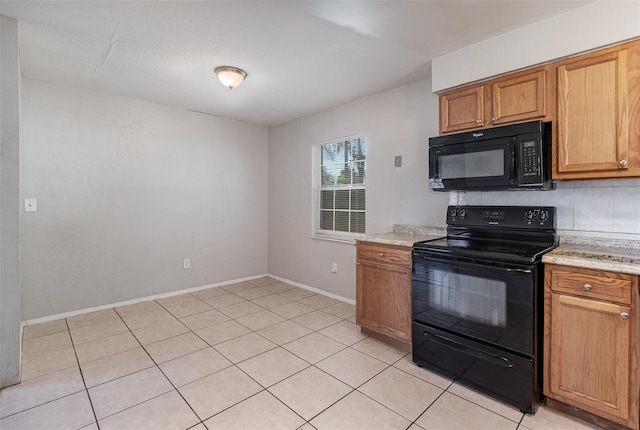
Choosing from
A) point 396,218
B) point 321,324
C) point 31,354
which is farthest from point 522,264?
point 31,354

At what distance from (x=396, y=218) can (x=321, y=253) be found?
49.8 inches

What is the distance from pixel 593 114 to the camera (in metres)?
1.84

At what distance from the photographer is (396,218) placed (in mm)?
3197

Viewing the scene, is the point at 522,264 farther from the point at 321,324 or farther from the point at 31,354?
the point at 31,354

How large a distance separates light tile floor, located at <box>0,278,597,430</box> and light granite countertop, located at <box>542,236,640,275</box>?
35.2 inches

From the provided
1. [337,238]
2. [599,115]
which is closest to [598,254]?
[599,115]

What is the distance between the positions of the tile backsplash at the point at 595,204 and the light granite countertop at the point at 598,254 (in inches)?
2.2

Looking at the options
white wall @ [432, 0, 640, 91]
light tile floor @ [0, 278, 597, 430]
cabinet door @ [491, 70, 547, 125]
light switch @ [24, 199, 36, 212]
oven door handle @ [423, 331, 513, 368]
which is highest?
white wall @ [432, 0, 640, 91]

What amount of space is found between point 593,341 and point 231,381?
2.14 metres

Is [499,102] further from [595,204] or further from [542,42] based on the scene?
[595,204]

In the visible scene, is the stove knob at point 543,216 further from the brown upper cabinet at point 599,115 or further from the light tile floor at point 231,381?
the light tile floor at point 231,381

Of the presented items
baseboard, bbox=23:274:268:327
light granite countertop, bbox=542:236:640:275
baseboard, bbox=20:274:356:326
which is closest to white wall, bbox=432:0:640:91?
light granite countertop, bbox=542:236:640:275

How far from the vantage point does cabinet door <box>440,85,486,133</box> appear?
229 cm

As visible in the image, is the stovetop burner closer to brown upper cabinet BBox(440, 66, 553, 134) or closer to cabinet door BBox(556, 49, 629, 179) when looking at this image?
cabinet door BBox(556, 49, 629, 179)
